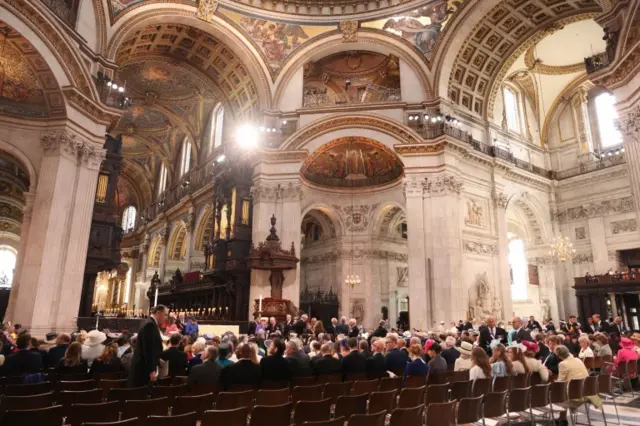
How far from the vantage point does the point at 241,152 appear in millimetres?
21938

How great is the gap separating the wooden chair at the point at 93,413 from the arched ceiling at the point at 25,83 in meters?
13.1

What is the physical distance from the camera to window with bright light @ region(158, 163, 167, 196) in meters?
36.4

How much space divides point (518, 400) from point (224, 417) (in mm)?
3911

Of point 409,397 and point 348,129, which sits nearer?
point 409,397

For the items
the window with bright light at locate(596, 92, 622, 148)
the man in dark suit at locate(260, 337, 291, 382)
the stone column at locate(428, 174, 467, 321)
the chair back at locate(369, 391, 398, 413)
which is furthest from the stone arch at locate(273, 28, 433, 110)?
the chair back at locate(369, 391, 398, 413)

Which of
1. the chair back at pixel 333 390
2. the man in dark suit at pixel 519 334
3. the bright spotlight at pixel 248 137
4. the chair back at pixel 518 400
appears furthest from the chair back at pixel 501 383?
the bright spotlight at pixel 248 137

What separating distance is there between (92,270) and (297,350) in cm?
1467

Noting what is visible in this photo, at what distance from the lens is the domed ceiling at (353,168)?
2317cm

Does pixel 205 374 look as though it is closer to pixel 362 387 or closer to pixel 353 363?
pixel 362 387

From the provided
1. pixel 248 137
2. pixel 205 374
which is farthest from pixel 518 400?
pixel 248 137

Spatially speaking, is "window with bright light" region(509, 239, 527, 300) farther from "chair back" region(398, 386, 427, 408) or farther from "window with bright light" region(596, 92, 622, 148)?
"chair back" region(398, 386, 427, 408)

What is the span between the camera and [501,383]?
240 inches

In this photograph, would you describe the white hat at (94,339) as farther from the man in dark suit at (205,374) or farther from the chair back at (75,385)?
the man in dark suit at (205,374)

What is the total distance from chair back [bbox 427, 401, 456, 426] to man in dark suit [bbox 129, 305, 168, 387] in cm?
308
